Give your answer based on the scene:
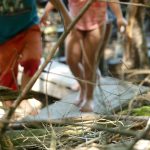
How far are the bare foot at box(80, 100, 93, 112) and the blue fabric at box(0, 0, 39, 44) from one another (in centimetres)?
84

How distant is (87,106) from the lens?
3.74 m

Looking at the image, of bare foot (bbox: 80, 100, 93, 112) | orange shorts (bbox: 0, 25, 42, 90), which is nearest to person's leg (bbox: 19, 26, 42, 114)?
orange shorts (bbox: 0, 25, 42, 90)

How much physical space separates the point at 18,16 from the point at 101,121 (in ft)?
5.34

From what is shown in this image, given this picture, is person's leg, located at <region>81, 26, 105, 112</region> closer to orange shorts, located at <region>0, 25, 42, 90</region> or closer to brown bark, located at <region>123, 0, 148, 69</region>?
orange shorts, located at <region>0, 25, 42, 90</region>

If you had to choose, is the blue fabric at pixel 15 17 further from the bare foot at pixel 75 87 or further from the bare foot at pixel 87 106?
the bare foot at pixel 75 87

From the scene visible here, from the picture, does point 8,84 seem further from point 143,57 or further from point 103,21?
point 143,57

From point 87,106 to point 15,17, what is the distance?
101 centimetres

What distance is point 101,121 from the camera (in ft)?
5.97

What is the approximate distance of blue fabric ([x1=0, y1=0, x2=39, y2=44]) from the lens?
3166 mm

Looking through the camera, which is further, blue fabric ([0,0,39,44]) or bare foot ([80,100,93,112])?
bare foot ([80,100,93,112])

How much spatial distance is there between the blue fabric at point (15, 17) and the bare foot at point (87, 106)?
2.76ft

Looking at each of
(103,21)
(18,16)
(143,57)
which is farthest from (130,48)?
(18,16)

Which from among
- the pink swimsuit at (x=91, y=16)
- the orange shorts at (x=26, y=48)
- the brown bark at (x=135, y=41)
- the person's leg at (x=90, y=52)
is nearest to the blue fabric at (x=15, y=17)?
the orange shorts at (x=26, y=48)

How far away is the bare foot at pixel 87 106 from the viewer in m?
3.69
